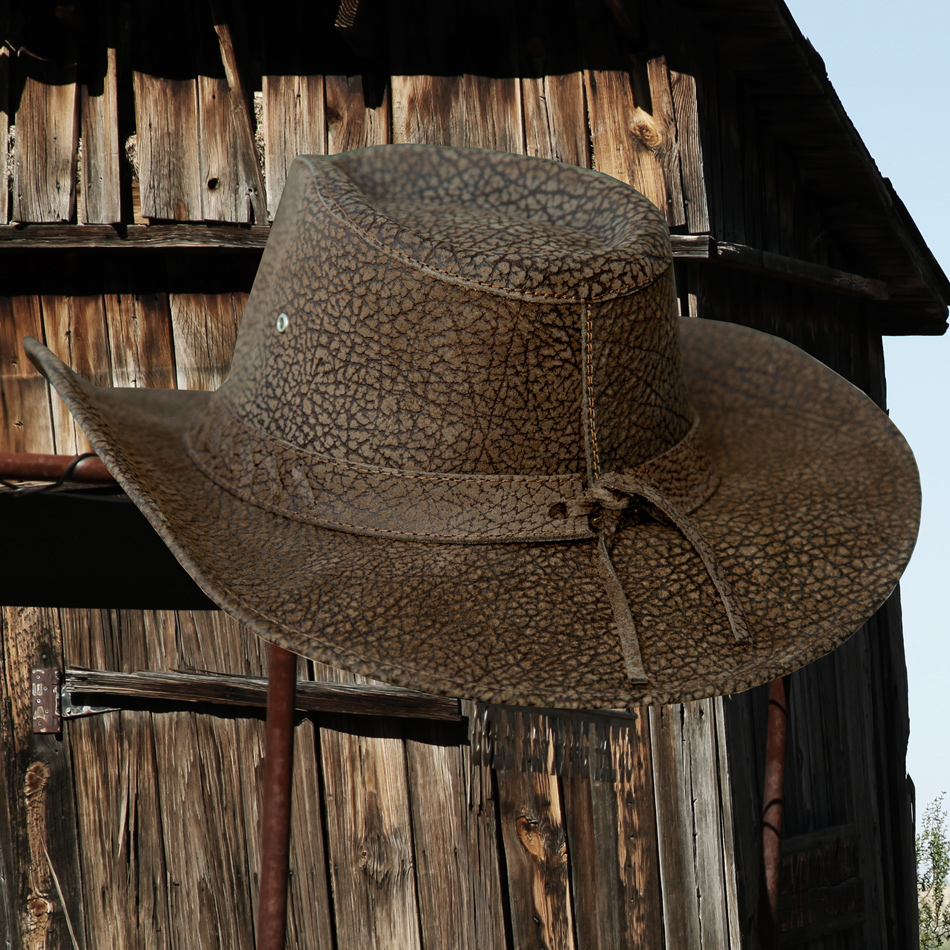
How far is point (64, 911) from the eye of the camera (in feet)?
12.5

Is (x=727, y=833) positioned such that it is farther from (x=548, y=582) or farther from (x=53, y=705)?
(x=548, y=582)

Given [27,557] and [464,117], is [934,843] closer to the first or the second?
[464,117]

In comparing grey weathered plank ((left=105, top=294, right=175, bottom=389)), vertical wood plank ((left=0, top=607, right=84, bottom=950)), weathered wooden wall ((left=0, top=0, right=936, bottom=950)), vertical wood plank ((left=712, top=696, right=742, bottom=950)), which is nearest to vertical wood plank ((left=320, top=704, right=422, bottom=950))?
weathered wooden wall ((left=0, top=0, right=936, bottom=950))

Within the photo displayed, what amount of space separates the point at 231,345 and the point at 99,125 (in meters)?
0.97

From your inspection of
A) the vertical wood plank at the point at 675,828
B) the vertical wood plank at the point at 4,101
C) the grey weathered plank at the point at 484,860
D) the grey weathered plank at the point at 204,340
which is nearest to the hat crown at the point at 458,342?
the vertical wood plank at the point at 675,828

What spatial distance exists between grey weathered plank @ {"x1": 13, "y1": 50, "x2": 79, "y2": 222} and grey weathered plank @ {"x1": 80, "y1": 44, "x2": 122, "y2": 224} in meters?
0.04

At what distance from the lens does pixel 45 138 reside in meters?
3.88

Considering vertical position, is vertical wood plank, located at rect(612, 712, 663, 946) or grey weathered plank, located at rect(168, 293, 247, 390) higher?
grey weathered plank, located at rect(168, 293, 247, 390)

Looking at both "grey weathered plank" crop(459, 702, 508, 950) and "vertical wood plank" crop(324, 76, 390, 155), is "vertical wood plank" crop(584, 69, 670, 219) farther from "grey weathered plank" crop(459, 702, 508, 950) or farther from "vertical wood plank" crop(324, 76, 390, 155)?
"grey weathered plank" crop(459, 702, 508, 950)

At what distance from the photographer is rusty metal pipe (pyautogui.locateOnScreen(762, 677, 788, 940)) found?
1.74 meters

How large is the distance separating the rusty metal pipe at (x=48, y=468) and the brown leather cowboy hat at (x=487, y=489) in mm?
259

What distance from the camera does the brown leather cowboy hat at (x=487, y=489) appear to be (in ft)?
3.62

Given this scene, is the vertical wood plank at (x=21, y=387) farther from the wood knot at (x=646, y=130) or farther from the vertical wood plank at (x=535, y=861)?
the wood knot at (x=646, y=130)

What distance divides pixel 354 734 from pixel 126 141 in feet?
7.73
